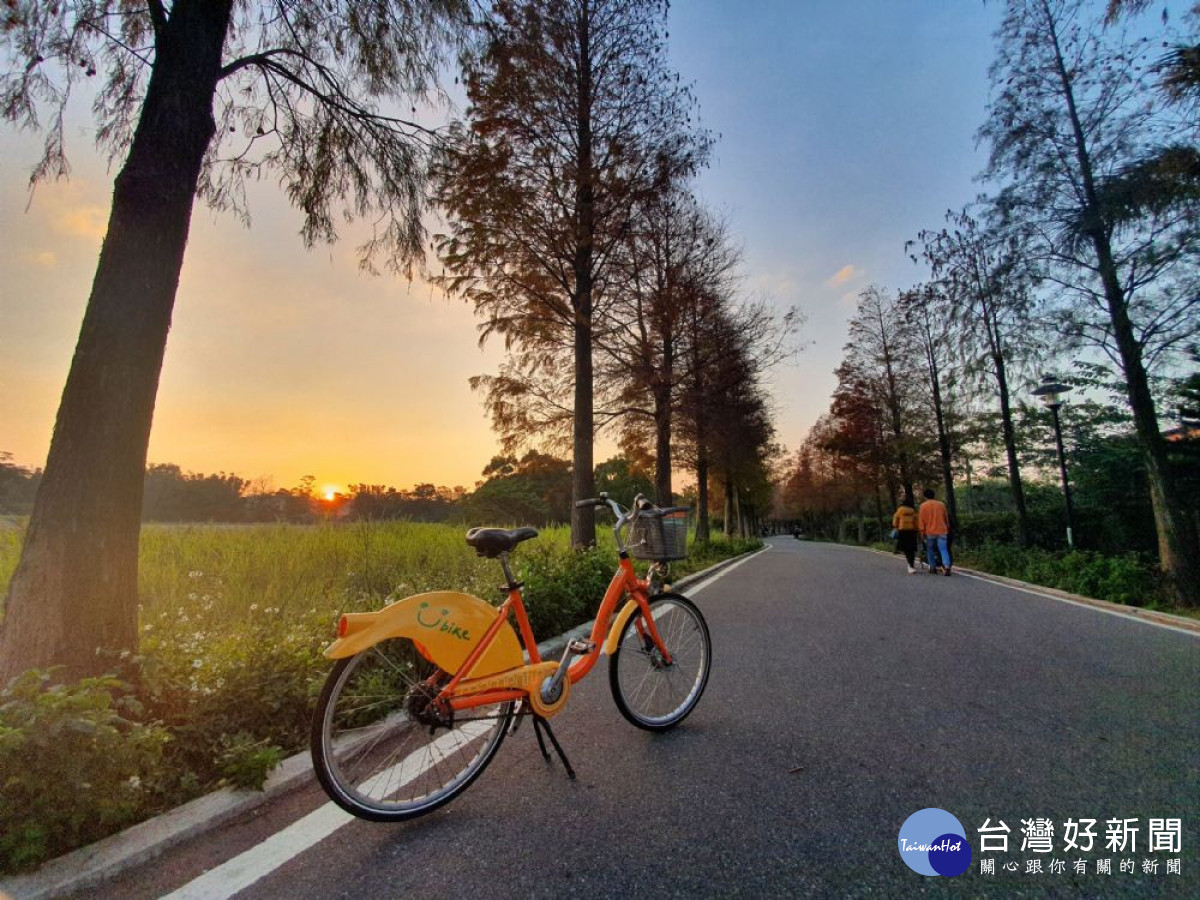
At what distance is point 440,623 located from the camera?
7.97ft

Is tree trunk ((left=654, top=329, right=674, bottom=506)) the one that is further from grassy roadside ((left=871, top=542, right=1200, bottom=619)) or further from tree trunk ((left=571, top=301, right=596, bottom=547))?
grassy roadside ((left=871, top=542, right=1200, bottom=619))

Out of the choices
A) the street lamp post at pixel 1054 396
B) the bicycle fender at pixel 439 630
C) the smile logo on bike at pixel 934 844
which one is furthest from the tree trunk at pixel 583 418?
the street lamp post at pixel 1054 396

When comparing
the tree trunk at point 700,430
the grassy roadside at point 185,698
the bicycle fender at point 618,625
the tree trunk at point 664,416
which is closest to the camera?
the grassy roadside at point 185,698

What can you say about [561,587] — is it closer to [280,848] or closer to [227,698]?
[227,698]

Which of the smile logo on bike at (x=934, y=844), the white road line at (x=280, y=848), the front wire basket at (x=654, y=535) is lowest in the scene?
the smile logo on bike at (x=934, y=844)

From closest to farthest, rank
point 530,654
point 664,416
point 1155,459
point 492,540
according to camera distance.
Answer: point 492,540 → point 530,654 → point 1155,459 → point 664,416

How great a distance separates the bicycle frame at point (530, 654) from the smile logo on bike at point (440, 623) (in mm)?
110

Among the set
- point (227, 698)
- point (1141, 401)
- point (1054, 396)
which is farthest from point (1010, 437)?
point (227, 698)

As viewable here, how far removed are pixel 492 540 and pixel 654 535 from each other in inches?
39.8

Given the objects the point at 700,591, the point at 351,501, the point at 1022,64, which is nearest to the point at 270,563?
the point at 351,501

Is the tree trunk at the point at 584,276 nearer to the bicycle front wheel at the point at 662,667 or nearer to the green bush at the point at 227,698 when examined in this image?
the bicycle front wheel at the point at 662,667

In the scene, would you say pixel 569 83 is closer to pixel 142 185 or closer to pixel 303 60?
pixel 303 60

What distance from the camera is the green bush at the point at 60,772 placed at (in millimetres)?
1853

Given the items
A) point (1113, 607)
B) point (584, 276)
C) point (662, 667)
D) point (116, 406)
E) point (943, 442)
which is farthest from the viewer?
point (943, 442)
